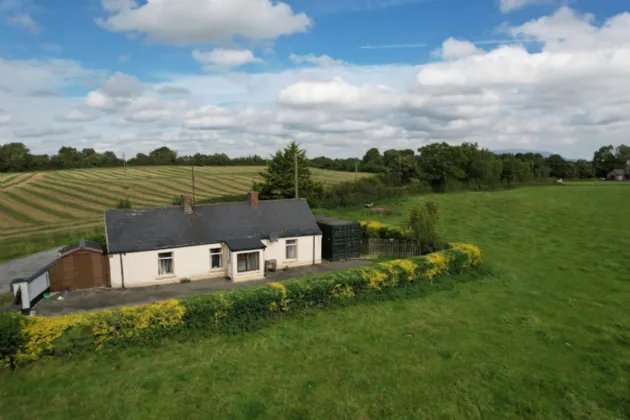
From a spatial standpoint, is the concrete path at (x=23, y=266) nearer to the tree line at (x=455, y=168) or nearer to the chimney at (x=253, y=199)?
the chimney at (x=253, y=199)

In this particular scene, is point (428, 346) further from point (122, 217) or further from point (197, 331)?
point (122, 217)

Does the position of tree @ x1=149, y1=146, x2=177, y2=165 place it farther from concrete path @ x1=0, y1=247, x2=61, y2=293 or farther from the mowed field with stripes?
concrete path @ x1=0, y1=247, x2=61, y2=293

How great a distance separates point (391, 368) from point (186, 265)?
1371 cm

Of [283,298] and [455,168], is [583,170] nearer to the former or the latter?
[455,168]

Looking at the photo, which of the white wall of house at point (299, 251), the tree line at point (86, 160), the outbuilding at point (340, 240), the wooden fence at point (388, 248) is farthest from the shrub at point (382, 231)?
the tree line at point (86, 160)

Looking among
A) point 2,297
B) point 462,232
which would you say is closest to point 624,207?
point 462,232

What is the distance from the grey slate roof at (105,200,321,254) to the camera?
68.3 ft

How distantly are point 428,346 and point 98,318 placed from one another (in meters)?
11.8

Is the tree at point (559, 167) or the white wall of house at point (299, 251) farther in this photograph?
the tree at point (559, 167)

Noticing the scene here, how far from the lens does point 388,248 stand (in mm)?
26688

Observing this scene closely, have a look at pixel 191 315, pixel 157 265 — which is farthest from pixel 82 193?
pixel 191 315

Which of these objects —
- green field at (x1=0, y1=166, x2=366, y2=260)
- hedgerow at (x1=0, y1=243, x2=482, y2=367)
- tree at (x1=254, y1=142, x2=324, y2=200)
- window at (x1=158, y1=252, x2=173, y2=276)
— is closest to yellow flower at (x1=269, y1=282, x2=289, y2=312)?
hedgerow at (x1=0, y1=243, x2=482, y2=367)

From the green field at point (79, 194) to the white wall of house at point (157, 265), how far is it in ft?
57.6

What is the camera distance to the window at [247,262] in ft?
71.5
